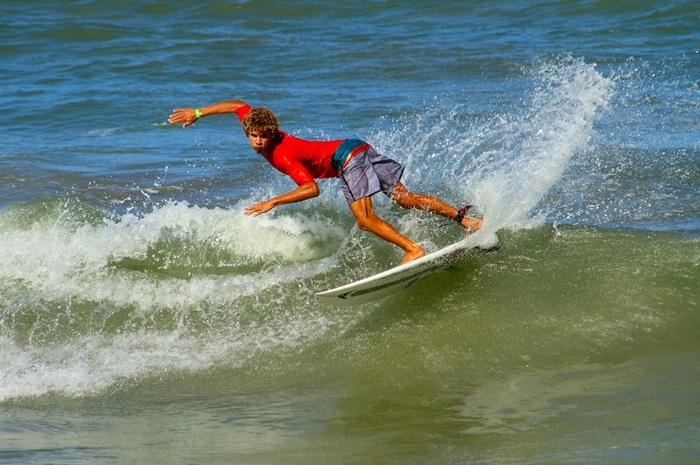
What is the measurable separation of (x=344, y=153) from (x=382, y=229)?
0.68 m

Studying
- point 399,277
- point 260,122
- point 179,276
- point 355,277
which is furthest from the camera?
point 179,276

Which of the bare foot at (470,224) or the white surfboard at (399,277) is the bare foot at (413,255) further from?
the bare foot at (470,224)

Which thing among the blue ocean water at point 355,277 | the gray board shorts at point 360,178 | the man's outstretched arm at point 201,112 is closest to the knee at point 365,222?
the gray board shorts at point 360,178

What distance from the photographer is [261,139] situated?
612 centimetres

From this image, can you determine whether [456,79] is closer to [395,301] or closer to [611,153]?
[611,153]

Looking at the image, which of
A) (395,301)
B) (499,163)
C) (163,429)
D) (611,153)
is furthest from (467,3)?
(163,429)

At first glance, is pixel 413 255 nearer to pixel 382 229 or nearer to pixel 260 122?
pixel 382 229

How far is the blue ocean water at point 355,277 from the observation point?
458 cm

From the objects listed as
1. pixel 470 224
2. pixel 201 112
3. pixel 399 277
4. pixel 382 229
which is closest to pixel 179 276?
pixel 201 112

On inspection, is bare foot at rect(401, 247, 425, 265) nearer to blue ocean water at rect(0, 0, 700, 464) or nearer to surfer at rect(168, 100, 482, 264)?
surfer at rect(168, 100, 482, 264)

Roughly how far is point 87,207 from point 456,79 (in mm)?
8036

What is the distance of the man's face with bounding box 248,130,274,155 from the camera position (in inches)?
240

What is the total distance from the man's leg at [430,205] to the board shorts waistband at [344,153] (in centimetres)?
53

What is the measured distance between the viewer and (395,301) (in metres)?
6.46
